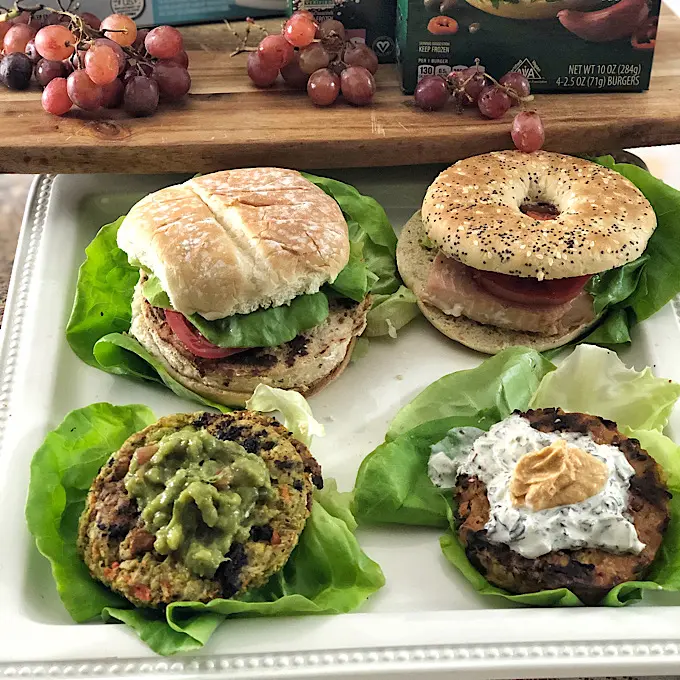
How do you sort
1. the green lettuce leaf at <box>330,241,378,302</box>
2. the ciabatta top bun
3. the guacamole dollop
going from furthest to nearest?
the green lettuce leaf at <box>330,241,378,302</box>
the ciabatta top bun
the guacamole dollop

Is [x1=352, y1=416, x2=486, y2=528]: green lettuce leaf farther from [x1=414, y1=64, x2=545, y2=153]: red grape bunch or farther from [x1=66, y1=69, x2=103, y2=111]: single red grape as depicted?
[x1=66, y1=69, x2=103, y2=111]: single red grape

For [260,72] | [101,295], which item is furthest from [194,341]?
[260,72]

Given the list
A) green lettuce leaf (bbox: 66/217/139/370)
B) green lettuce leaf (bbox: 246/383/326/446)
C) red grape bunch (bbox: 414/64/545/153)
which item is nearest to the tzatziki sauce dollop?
green lettuce leaf (bbox: 246/383/326/446)

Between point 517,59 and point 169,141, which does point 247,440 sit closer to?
point 169,141

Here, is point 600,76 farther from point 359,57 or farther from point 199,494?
point 199,494

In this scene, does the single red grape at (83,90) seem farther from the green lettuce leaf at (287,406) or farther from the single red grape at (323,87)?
the green lettuce leaf at (287,406)

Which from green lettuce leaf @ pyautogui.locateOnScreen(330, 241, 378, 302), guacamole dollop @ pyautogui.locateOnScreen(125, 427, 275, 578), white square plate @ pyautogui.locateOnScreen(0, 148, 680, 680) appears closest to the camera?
white square plate @ pyautogui.locateOnScreen(0, 148, 680, 680)
